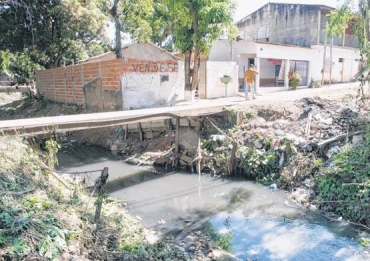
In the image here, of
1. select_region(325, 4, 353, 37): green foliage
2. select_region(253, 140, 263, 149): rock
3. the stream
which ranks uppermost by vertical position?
select_region(325, 4, 353, 37): green foliage

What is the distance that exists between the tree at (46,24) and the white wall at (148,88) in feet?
17.8

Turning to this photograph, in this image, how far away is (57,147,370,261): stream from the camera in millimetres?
Answer: 5461

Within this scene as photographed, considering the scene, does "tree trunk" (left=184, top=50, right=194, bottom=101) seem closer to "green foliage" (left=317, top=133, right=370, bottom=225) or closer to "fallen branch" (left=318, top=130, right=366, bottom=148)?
"fallen branch" (left=318, top=130, right=366, bottom=148)

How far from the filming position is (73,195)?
5.13 metres

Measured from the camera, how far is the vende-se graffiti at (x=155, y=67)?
40.0ft

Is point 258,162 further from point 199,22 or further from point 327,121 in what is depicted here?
point 199,22

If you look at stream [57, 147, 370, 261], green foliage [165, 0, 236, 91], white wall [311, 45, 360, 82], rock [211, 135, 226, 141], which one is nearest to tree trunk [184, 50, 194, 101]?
green foliage [165, 0, 236, 91]

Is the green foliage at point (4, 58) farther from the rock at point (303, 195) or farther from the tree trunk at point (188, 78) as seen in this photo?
the rock at point (303, 195)

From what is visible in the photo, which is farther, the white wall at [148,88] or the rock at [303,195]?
the white wall at [148,88]

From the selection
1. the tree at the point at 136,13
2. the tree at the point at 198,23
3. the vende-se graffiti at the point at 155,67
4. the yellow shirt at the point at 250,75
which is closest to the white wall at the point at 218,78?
the tree at the point at 198,23

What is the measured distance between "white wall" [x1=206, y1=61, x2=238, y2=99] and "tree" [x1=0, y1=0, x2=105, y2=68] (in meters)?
6.48

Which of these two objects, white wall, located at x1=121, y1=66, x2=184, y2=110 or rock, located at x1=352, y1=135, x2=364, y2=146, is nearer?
rock, located at x1=352, y1=135, x2=364, y2=146

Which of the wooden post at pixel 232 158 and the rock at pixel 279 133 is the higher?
the rock at pixel 279 133

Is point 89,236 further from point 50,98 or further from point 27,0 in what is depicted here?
point 50,98
